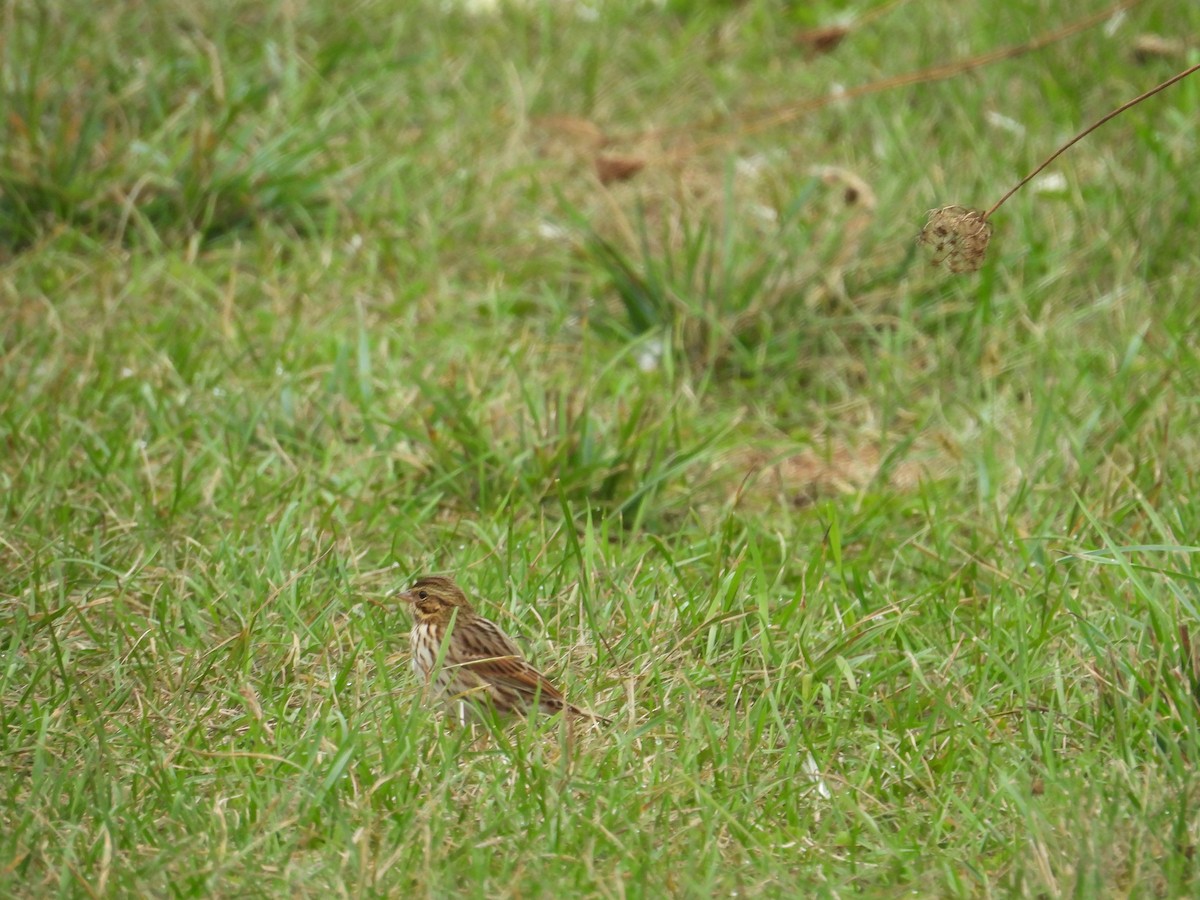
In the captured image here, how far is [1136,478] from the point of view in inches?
191

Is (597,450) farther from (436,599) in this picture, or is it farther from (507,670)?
(507,670)

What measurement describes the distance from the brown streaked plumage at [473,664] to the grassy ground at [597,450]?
0.09 metres

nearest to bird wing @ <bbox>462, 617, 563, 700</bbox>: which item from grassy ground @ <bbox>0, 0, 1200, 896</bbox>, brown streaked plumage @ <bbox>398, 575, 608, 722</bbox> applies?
brown streaked plumage @ <bbox>398, 575, 608, 722</bbox>

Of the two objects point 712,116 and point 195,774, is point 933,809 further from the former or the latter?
point 712,116

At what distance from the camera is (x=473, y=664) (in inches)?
148

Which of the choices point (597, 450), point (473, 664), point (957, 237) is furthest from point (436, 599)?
point (957, 237)

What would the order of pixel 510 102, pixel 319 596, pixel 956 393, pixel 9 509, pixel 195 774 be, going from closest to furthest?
pixel 195 774
pixel 319 596
pixel 9 509
pixel 956 393
pixel 510 102

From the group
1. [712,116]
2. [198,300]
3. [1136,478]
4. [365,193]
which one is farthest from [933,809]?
[712,116]

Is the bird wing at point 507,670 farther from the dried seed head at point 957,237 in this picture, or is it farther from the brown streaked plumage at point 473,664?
the dried seed head at point 957,237

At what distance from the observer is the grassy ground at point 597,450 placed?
10.8 feet

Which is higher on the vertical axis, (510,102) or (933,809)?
(510,102)

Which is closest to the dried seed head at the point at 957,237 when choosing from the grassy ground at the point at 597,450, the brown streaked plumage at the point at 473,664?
the grassy ground at the point at 597,450

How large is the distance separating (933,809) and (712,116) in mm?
4604

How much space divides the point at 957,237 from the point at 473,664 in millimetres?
1386
